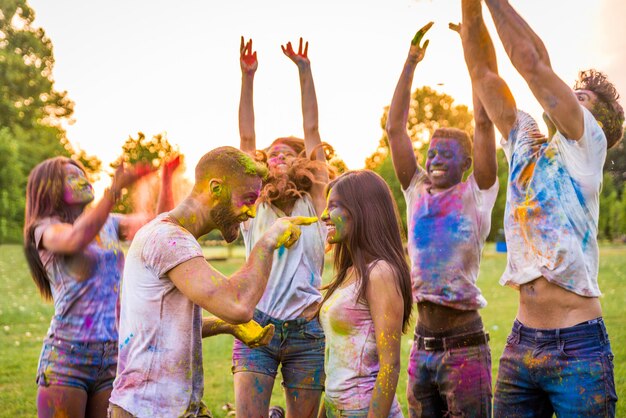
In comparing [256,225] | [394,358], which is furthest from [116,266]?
[394,358]

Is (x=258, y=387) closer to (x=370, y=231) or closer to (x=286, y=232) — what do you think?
(x=370, y=231)

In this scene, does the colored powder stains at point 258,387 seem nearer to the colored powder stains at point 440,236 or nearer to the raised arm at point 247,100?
the colored powder stains at point 440,236

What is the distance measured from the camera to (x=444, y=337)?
14.3ft

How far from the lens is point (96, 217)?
429cm

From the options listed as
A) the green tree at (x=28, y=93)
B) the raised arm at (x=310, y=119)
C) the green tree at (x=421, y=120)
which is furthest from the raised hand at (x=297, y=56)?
the green tree at (x=28, y=93)

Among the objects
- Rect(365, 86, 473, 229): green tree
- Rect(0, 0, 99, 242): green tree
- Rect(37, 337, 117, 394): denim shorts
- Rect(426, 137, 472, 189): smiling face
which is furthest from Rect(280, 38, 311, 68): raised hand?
Rect(0, 0, 99, 242): green tree

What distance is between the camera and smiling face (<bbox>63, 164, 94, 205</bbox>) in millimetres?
4699

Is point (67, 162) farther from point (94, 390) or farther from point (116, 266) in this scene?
point (94, 390)

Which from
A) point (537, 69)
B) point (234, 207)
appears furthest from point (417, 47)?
point (234, 207)

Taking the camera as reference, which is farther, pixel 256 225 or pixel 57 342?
pixel 256 225

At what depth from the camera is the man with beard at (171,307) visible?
9.95ft

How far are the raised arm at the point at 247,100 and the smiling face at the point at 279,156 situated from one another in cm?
14

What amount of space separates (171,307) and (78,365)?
1.63 meters

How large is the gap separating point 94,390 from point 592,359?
2.90m
